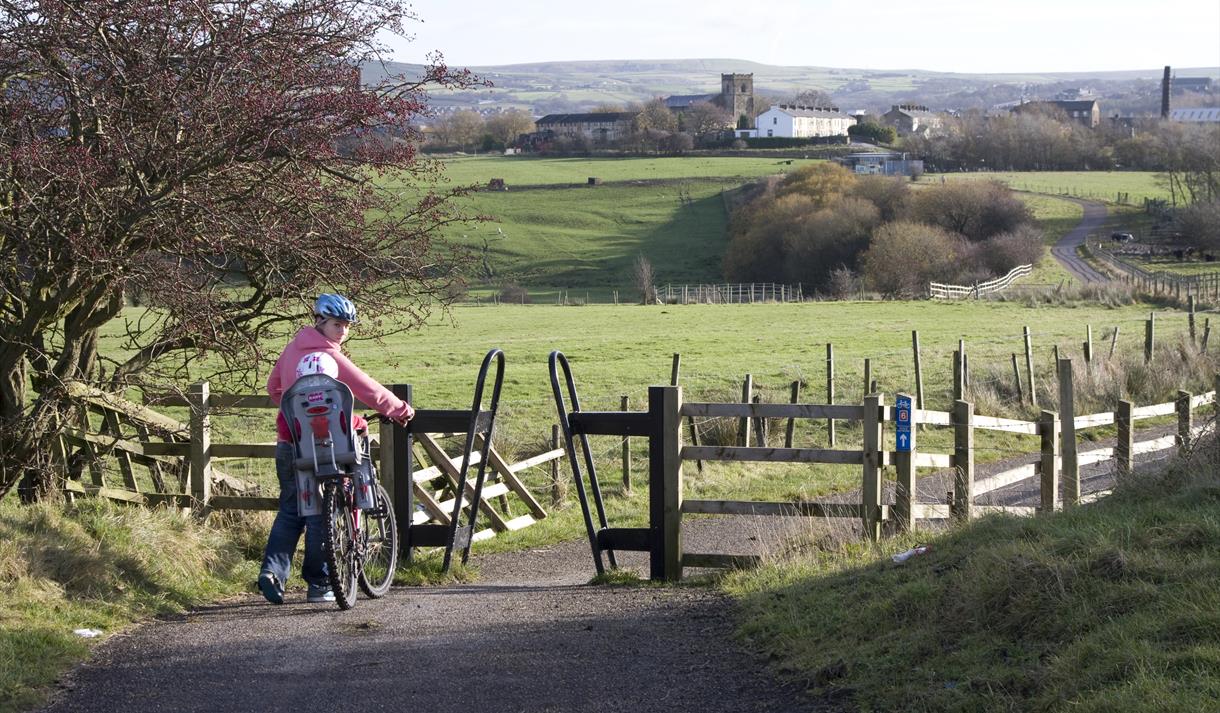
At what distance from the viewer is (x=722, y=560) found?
10.1 metres

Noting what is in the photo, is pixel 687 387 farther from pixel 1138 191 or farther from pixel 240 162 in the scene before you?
pixel 1138 191

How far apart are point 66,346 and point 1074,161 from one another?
151 meters

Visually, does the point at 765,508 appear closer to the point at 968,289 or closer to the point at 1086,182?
the point at 968,289

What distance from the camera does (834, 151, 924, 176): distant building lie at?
13038cm

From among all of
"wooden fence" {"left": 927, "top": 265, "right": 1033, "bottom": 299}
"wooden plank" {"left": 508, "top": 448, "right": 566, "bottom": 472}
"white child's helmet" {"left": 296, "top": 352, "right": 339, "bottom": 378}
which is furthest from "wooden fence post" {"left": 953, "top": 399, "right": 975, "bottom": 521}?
"wooden fence" {"left": 927, "top": 265, "right": 1033, "bottom": 299}

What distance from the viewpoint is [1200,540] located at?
662 cm

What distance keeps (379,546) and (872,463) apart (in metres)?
3.79

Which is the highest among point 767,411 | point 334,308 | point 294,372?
point 334,308

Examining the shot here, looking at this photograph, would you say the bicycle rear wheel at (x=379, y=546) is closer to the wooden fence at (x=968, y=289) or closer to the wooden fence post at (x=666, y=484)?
the wooden fence post at (x=666, y=484)

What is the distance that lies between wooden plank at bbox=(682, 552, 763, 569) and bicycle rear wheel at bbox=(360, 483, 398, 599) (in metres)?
2.25

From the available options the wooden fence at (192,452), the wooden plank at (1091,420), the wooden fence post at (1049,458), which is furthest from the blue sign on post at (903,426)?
the wooden plank at (1091,420)

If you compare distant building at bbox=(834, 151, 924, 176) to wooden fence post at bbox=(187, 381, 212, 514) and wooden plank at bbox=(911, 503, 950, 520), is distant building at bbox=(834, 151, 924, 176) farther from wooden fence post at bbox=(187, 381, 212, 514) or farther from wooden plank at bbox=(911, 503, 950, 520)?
wooden fence post at bbox=(187, 381, 212, 514)

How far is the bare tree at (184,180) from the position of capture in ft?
31.7

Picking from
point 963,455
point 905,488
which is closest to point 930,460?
point 963,455
